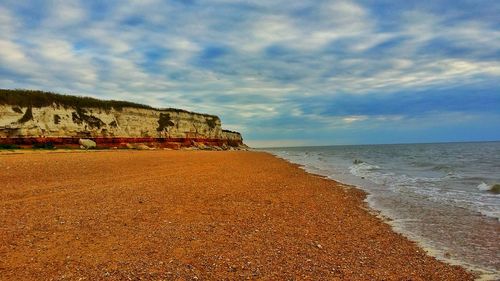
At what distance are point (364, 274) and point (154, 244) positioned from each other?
3.51m

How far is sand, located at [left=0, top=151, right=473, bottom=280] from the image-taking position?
5.16m

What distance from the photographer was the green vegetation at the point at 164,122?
51891 millimetres

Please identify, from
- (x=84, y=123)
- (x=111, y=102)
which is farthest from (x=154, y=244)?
(x=111, y=102)

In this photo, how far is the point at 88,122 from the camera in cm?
3975

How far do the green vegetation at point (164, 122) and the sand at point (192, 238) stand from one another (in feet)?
132

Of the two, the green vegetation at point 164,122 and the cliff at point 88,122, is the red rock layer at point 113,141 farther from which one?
the green vegetation at point 164,122

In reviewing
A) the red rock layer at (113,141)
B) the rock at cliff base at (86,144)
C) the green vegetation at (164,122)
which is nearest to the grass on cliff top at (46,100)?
the red rock layer at (113,141)

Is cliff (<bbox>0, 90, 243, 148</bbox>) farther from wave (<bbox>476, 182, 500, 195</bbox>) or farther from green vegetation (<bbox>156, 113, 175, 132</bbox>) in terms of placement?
wave (<bbox>476, 182, 500, 195</bbox>)

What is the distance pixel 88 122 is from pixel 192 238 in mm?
37430

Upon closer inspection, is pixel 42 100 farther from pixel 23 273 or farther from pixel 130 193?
pixel 23 273

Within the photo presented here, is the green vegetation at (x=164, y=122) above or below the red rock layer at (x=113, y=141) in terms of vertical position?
above

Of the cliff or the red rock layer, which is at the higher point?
the cliff

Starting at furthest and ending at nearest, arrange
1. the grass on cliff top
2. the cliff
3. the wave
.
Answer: the grass on cliff top
the cliff
the wave

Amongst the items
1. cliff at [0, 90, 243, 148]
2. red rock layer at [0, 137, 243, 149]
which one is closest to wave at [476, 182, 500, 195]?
red rock layer at [0, 137, 243, 149]
